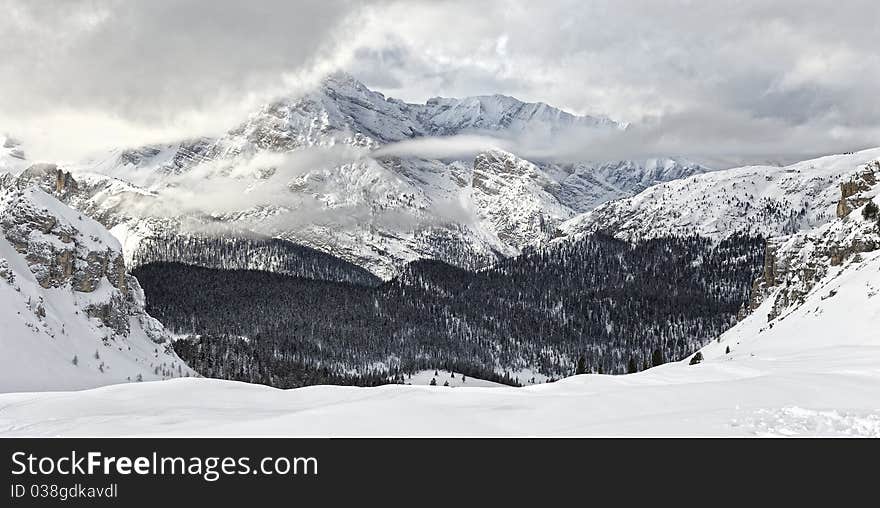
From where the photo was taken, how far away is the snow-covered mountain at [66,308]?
110 m

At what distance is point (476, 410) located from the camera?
15.1 m

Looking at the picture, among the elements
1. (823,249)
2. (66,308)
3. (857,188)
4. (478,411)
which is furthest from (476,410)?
(66,308)

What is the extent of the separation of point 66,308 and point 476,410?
477 ft

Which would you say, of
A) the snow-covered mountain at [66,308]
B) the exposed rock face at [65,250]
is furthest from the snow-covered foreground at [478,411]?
the exposed rock face at [65,250]

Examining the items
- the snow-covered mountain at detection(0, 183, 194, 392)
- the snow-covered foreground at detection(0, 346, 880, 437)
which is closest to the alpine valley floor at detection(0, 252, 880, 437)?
the snow-covered foreground at detection(0, 346, 880, 437)

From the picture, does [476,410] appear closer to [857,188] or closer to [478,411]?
[478,411]

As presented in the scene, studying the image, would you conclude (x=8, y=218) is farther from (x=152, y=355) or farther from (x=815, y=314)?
(x=815, y=314)

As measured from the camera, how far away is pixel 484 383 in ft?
655

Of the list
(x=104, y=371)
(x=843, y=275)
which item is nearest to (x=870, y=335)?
(x=843, y=275)

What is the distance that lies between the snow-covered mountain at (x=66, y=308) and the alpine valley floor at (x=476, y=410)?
94258mm

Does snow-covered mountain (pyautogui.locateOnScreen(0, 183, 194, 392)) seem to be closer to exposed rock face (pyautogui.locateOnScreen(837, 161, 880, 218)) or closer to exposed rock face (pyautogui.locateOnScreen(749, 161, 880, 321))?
exposed rock face (pyautogui.locateOnScreen(749, 161, 880, 321))

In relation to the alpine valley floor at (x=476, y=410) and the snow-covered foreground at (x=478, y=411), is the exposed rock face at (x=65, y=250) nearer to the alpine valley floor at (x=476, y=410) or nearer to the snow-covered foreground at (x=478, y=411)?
the alpine valley floor at (x=476, y=410)
